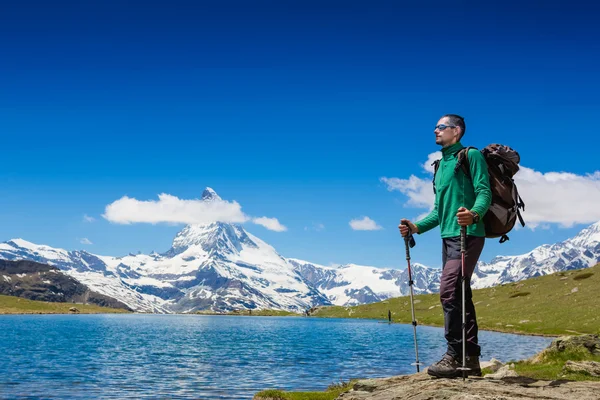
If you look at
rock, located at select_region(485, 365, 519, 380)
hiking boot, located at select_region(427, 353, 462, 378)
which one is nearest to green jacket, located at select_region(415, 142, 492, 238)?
hiking boot, located at select_region(427, 353, 462, 378)

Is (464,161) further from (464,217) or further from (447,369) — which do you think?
(447,369)

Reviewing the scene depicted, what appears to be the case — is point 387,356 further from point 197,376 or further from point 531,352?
point 197,376

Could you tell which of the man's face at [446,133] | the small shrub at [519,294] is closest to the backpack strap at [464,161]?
the man's face at [446,133]

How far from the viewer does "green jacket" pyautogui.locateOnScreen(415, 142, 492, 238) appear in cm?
1041

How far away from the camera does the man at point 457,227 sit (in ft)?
34.5

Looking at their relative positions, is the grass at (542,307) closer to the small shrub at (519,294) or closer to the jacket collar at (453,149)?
the small shrub at (519,294)

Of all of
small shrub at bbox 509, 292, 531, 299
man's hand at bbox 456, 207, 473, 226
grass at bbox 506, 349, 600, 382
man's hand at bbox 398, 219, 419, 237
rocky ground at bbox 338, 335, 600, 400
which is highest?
small shrub at bbox 509, 292, 531, 299

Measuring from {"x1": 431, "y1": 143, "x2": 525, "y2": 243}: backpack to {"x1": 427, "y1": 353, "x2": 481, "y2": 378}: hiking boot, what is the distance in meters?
2.63

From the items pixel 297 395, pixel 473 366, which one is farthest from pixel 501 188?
pixel 297 395

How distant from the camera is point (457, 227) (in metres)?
11.0

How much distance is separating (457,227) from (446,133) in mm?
2088

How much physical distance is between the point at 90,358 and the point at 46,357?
4.14m

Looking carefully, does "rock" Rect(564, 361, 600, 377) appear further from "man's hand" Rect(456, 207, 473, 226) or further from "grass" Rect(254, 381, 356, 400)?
"man's hand" Rect(456, 207, 473, 226)

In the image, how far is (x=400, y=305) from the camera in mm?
190375
